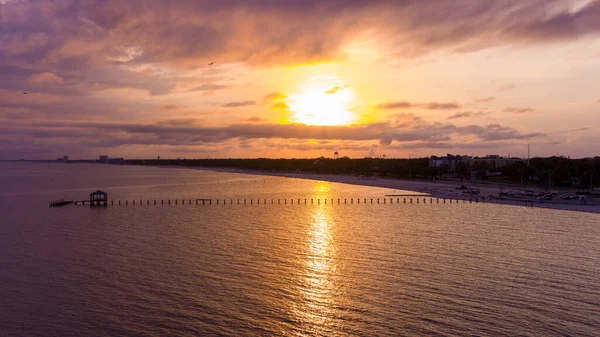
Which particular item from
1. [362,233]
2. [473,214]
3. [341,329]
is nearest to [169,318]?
[341,329]

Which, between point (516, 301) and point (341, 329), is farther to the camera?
point (516, 301)

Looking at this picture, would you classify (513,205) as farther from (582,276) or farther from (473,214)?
(582,276)

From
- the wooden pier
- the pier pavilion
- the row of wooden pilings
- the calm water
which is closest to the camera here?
the calm water

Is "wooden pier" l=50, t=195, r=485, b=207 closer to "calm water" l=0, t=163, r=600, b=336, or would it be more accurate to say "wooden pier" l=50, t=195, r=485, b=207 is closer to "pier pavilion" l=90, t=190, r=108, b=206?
"pier pavilion" l=90, t=190, r=108, b=206

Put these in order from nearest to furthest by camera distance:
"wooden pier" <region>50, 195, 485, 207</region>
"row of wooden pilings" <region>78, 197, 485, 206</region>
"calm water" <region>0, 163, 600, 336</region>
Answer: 1. "calm water" <region>0, 163, 600, 336</region>
2. "wooden pier" <region>50, 195, 485, 207</region>
3. "row of wooden pilings" <region>78, 197, 485, 206</region>

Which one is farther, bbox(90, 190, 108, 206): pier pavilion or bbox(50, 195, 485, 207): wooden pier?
bbox(50, 195, 485, 207): wooden pier

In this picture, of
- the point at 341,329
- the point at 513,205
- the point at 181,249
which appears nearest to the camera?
the point at 341,329

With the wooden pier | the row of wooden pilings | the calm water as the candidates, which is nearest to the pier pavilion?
the wooden pier

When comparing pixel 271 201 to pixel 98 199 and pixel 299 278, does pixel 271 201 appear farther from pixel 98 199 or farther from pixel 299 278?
pixel 299 278

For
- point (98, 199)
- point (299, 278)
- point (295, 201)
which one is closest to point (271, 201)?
point (295, 201)
